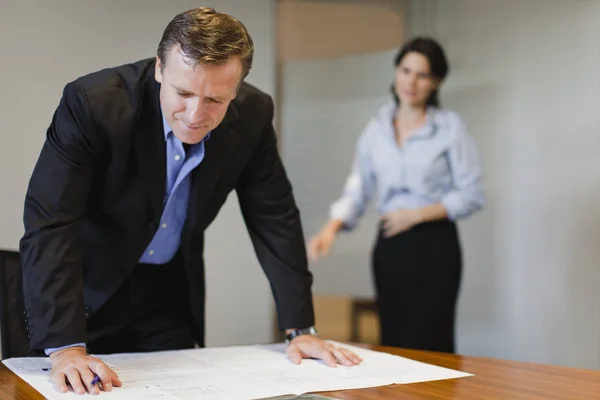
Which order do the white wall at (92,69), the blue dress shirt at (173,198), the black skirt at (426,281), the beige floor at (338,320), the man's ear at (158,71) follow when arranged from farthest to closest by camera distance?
the beige floor at (338,320) → the black skirt at (426,281) → the white wall at (92,69) → the blue dress shirt at (173,198) → the man's ear at (158,71)

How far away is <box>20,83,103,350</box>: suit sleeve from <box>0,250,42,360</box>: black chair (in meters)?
0.37

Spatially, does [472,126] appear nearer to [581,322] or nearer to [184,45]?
[581,322]

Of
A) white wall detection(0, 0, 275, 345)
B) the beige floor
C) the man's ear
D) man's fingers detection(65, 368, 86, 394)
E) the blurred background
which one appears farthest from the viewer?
the beige floor

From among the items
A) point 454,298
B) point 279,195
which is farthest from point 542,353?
point 279,195

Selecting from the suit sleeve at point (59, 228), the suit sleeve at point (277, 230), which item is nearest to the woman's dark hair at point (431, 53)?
the suit sleeve at point (277, 230)

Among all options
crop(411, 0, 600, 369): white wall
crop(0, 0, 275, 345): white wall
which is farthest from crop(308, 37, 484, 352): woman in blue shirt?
crop(411, 0, 600, 369): white wall

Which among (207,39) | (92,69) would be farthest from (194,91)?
(92,69)

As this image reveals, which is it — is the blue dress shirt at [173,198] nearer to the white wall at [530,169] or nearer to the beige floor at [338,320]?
→ the white wall at [530,169]

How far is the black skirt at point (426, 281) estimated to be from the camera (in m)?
3.22

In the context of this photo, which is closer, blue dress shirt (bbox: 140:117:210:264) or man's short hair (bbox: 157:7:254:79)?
man's short hair (bbox: 157:7:254:79)

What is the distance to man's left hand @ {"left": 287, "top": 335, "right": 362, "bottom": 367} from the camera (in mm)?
1683

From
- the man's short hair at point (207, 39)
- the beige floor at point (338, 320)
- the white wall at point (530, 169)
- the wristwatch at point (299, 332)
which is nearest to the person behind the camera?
the man's short hair at point (207, 39)

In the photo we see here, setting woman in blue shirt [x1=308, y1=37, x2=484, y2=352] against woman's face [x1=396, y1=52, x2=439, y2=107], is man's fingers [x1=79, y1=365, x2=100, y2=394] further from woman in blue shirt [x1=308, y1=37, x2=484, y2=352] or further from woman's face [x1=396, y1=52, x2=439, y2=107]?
woman's face [x1=396, y1=52, x2=439, y2=107]

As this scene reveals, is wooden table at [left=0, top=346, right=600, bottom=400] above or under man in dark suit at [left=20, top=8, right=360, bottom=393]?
under
